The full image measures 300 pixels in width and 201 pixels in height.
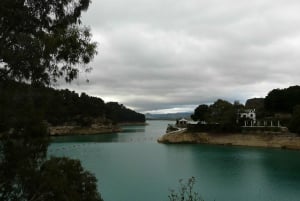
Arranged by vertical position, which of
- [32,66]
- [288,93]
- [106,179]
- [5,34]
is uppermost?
[288,93]

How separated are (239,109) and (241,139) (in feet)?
55.4

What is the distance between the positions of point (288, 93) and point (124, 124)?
12106 centimetres

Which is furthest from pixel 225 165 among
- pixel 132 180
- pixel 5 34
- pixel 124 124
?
pixel 124 124

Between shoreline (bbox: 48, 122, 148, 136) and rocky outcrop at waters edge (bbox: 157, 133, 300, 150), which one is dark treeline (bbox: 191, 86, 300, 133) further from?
shoreline (bbox: 48, 122, 148, 136)

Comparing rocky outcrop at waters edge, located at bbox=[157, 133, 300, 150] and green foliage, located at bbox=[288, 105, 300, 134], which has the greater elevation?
green foliage, located at bbox=[288, 105, 300, 134]

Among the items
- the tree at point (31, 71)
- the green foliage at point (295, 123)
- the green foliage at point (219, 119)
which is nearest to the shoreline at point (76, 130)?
the green foliage at point (219, 119)

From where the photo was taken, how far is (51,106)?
402 inches

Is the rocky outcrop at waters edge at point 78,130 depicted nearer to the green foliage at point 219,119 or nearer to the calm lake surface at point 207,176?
the green foliage at point 219,119

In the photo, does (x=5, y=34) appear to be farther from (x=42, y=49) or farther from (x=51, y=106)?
(x=51, y=106)

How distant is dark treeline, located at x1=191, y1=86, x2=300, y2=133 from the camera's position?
2874 inches

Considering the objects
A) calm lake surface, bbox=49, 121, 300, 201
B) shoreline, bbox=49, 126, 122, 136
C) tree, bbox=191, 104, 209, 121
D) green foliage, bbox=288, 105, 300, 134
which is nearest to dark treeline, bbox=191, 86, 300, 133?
tree, bbox=191, 104, 209, 121

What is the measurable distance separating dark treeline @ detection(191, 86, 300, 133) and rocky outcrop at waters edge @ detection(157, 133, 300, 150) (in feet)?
7.14

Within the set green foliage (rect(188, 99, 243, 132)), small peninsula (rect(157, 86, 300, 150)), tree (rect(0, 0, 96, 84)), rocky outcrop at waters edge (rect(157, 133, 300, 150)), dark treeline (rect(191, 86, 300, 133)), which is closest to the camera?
tree (rect(0, 0, 96, 84))

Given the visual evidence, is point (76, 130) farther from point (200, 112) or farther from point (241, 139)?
point (241, 139)
